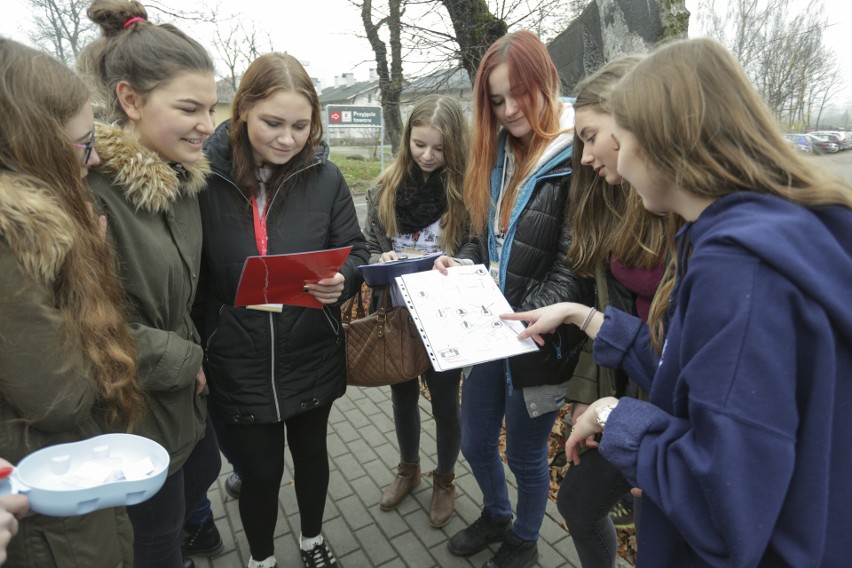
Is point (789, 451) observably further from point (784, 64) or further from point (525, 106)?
point (784, 64)

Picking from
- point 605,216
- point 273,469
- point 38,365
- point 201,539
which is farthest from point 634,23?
point 201,539

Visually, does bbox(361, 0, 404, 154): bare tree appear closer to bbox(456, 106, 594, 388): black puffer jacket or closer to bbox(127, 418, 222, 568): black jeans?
bbox(456, 106, 594, 388): black puffer jacket

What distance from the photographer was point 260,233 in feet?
6.70

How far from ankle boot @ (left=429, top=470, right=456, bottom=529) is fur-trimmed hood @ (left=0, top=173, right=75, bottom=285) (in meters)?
2.25

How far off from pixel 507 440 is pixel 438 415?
2.05 feet

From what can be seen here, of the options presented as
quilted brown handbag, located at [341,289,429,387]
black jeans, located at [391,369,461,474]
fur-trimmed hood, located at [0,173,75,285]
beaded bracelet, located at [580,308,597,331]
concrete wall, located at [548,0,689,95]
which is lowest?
black jeans, located at [391,369,461,474]

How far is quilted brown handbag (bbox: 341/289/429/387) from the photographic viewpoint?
2.39 m

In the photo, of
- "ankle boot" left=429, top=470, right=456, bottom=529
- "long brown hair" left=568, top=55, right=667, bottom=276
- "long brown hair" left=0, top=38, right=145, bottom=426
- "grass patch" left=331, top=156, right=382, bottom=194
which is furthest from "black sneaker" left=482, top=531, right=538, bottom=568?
"grass patch" left=331, top=156, right=382, bottom=194

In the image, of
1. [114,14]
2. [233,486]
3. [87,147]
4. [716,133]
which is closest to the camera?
[716,133]

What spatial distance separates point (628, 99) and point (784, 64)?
11260mm

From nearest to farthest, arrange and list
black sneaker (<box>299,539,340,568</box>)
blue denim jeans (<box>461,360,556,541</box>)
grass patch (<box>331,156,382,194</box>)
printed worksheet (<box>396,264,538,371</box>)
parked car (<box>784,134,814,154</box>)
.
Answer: parked car (<box>784,134,814,154</box>) < printed worksheet (<box>396,264,538,371</box>) < blue denim jeans (<box>461,360,556,541</box>) < black sneaker (<box>299,539,340,568</box>) < grass patch (<box>331,156,382,194</box>)

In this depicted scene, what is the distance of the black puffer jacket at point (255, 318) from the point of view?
6.61ft

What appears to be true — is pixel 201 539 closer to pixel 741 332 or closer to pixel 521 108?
pixel 521 108

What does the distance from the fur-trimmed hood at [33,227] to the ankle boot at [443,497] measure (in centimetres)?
225
